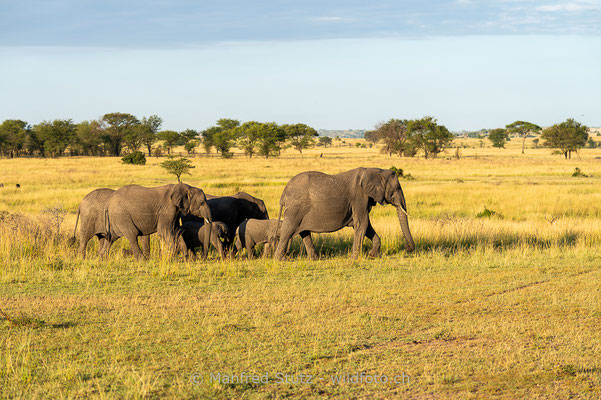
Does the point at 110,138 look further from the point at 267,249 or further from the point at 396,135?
the point at 267,249

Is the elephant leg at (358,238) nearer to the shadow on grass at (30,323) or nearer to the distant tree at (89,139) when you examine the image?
the shadow on grass at (30,323)

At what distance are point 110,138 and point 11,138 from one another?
1351cm

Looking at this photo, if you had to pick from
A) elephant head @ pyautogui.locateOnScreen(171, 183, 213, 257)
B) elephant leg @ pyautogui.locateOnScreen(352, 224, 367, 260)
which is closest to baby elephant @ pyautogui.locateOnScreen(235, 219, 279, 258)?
elephant head @ pyautogui.locateOnScreen(171, 183, 213, 257)

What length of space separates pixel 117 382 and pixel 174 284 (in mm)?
4842

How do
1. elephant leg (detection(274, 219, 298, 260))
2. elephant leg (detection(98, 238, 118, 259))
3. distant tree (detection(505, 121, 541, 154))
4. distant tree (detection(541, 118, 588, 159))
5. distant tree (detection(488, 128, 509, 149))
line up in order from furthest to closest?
distant tree (detection(488, 128, 509, 149)), distant tree (detection(505, 121, 541, 154)), distant tree (detection(541, 118, 588, 159)), elephant leg (detection(98, 238, 118, 259)), elephant leg (detection(274, 219, 298, 260))

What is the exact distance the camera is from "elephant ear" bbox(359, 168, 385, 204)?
522 inches

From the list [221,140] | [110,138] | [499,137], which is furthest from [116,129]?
[499,137]

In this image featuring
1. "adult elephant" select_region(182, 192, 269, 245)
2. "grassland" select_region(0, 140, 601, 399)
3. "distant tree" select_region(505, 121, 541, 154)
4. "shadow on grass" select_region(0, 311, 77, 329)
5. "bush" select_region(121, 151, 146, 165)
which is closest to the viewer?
"grassland" select_region(0, 140, 601, 399)

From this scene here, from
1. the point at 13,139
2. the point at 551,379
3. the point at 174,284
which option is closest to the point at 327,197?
the point at 174,284

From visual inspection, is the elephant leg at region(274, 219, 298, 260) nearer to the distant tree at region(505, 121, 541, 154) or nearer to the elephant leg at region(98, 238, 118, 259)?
the elephant leg at region(98, 238, 118, 259)

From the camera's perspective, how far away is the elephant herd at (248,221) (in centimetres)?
1296

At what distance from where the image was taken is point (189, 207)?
1296cm

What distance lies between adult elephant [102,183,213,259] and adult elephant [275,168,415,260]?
1658 mm

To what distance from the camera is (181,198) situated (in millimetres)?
12891
